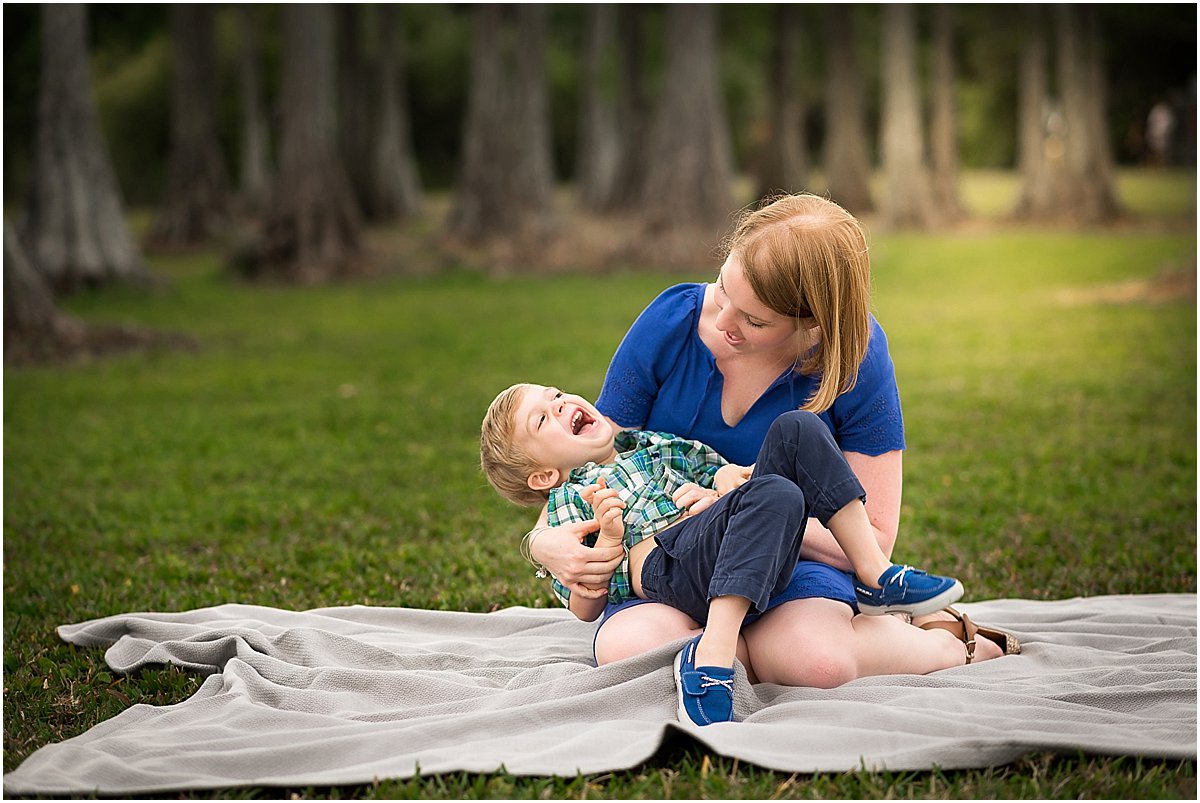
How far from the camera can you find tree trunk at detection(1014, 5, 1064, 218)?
70.7ft

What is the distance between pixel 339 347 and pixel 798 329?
7.58m

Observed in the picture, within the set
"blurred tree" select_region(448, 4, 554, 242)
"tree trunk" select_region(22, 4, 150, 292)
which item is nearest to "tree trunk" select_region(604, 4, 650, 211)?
"blurred tree" select_region(448, 4, 554, 242)

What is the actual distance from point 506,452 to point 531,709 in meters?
0.72

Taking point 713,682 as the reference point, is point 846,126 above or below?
above

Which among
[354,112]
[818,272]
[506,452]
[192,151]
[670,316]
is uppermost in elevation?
[354,112]

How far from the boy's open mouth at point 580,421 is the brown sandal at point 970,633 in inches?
43.9

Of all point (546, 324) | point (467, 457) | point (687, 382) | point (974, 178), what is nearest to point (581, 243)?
point (546, 324)

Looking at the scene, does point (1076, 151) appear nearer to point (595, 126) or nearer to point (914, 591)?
point (595, 126)

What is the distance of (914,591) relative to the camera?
3.26 meters

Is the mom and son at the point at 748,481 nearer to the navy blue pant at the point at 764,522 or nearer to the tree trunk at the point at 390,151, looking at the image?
the navy blue pant at the point at 764,522

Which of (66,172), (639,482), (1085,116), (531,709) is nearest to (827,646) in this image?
(639,482)

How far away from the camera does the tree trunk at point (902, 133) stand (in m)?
21.6

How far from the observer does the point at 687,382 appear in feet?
11.9

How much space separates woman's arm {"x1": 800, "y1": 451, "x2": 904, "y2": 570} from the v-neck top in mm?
28
